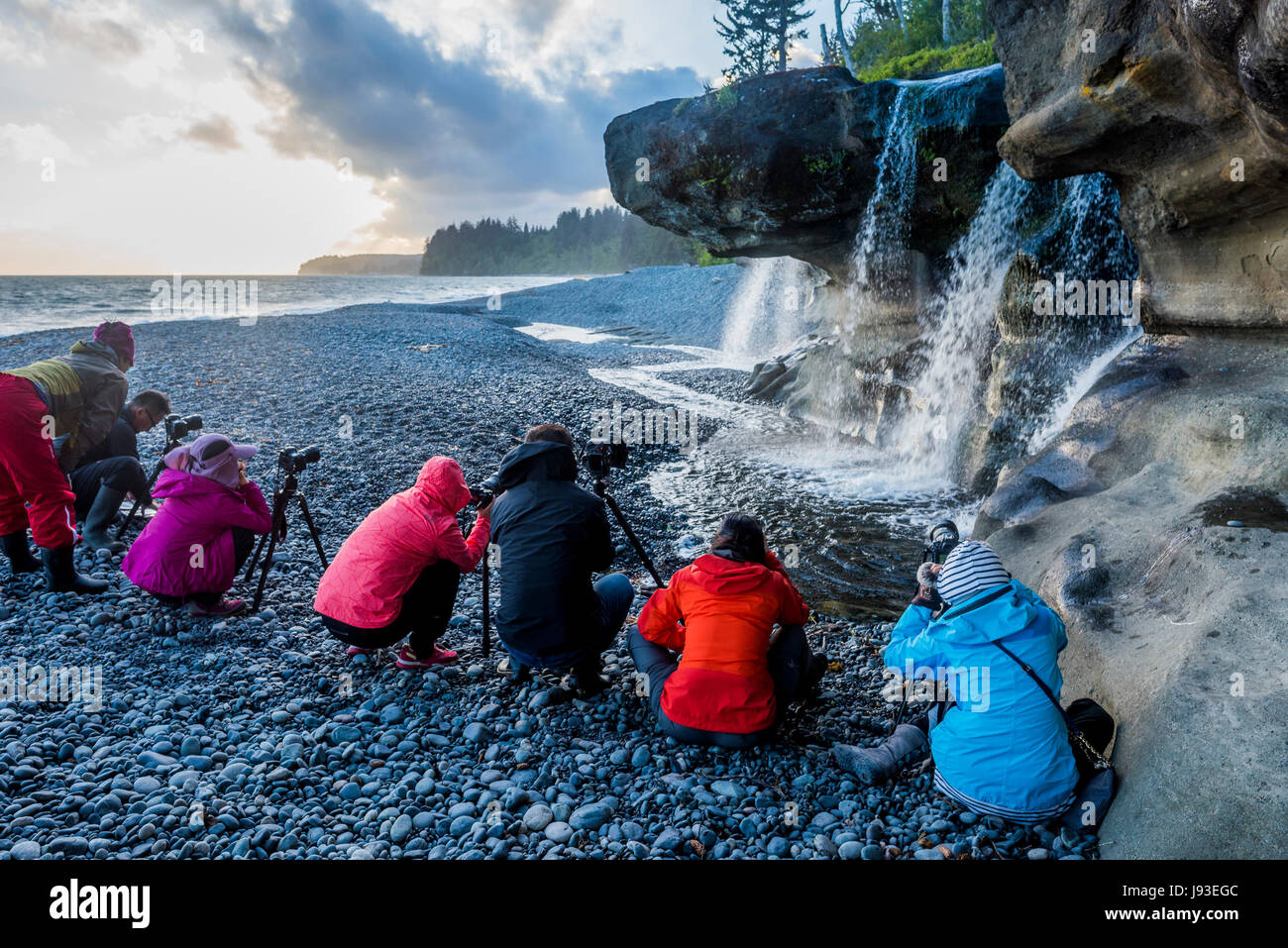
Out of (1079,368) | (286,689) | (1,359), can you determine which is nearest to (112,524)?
(286,689)

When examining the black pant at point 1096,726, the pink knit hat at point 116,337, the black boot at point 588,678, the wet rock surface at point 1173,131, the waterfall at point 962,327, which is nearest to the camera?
the black pant at point 1096,726

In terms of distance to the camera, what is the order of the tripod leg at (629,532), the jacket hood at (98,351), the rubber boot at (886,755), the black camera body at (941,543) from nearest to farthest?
the rubber boot at (886,755), the black camera body at (941,543), the tripod leg at (629,532), the jacket hood at (98,351)

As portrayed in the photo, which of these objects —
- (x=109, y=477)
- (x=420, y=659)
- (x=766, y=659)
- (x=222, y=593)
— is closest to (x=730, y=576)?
(x=766, y=659)

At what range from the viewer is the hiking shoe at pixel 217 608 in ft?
20.3

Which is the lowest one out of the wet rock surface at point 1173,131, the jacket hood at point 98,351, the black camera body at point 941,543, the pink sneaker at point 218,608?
the pink sneaker at point 218,608

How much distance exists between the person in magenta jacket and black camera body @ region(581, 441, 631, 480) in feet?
9.02

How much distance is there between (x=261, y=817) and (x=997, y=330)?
11.9 meters

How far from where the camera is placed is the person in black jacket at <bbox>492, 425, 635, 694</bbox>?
16.3ft

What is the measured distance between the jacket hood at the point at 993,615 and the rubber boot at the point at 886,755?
1.01m

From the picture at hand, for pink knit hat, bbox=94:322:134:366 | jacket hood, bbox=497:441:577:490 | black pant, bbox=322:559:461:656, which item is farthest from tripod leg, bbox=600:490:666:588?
pink knit hat, bbox=94:322:134:366

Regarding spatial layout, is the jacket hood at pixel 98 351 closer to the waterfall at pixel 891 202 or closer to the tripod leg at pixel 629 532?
the tripod leg at pixel 629 532

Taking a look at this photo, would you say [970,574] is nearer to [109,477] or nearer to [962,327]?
[109,477]

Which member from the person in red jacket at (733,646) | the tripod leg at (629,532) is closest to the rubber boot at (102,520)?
the tripod leg at (629,532)

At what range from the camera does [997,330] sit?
11.9m
